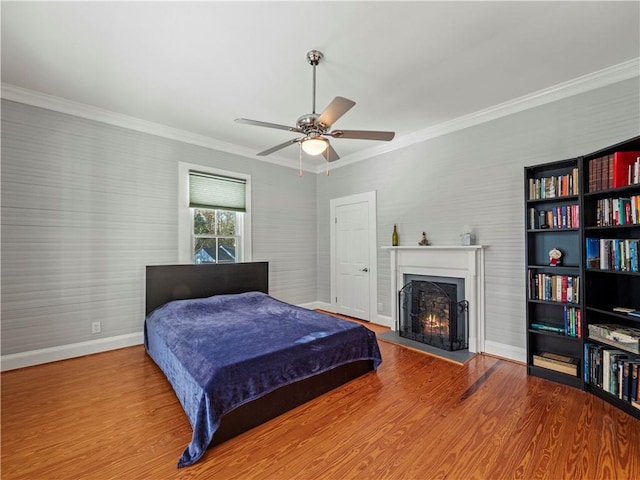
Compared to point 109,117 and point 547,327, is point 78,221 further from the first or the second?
point 547,327

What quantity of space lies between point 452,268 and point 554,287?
3.52ft

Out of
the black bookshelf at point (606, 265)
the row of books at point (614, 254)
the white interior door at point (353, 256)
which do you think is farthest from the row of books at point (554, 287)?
the white interior door at point (353, 256)

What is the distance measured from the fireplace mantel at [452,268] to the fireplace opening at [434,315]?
11 cm

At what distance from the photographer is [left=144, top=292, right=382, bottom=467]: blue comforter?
192 centimetres

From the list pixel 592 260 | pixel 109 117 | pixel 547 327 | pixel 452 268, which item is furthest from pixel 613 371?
pixel 109 117

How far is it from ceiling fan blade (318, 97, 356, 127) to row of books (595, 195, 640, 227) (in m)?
2.25

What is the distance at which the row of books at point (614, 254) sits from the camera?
2.26 metres

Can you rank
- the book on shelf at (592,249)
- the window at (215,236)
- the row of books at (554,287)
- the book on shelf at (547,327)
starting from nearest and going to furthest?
1. the book on shelf at (592,249)
2. the row of books at (554,287)
3. the book on shelf at (547,327)
4. the window at (215,236)

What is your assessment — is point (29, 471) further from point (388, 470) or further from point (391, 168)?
point (391, 168)

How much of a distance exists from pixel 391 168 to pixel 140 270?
12.1ft

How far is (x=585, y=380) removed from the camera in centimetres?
254

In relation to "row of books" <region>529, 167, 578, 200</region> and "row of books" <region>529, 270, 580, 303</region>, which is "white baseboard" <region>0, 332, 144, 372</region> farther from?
"row of books" <region>529, 167, 578, 200</region>

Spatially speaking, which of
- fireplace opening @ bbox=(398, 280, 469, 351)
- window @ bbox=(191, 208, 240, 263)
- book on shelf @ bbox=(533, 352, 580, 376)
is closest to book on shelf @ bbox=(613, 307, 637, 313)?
book on shelf @ bbox=(533, 352, 580, 376)

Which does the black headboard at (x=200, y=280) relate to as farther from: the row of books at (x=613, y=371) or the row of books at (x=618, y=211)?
the row of books at (x=618, y=211)
